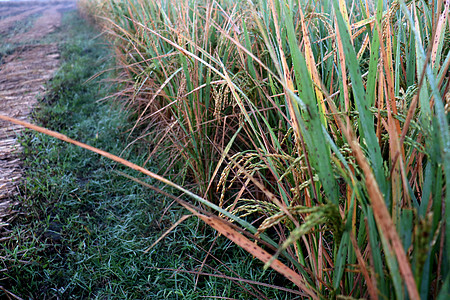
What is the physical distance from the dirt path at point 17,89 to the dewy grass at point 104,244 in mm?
80

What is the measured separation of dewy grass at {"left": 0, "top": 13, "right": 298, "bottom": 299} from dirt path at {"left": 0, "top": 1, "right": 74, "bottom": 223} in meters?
0.08

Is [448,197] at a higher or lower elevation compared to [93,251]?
higher

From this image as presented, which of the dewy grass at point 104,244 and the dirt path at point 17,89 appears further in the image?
the dirt path at point 17,89

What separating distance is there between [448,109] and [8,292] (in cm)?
131

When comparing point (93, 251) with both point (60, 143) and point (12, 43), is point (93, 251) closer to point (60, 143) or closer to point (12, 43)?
point (60, 143)

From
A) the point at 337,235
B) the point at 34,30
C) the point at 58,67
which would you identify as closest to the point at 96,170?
the point at 337,235

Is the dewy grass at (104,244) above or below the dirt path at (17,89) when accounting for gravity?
below

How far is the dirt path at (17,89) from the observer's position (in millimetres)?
1678

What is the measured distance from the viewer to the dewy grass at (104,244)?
1.13 m

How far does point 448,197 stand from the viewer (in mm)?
482

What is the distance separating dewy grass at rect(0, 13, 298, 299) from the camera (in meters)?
1.13

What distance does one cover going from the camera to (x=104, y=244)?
1.33m

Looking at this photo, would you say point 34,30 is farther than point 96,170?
Yes

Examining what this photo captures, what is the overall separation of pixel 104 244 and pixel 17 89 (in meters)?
2.51
